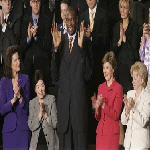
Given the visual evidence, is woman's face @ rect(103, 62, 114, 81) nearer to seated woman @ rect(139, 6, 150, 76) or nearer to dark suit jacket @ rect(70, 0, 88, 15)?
seated woman @ rect(139, 6, 150, 76)

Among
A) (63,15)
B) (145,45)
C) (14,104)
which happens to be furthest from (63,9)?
(14,104)

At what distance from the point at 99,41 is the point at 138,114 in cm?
141

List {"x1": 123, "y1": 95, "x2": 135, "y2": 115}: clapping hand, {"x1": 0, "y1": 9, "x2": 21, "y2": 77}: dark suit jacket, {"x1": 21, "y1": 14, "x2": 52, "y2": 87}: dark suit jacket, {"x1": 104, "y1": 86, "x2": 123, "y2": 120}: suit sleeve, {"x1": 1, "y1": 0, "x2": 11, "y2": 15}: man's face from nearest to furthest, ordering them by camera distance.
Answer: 1. {"x1": 123, "y1": 95, "x2": 135, "y2": 115}: clapping hand
2. {"x1": 104, "y1": 86, "x2": 123, "y2": 120}: suit sleeve
3. {"x1": 21, "y1": 14, "x2": 52, "y2": 87}: dark suit jacket
4. {"x1": 0, "y1": 9, "x2": 21, "y2": 77}: dark suit jacket
5. {"x1": 1, "y1": 0, "x2": 11, "y2": 15}: man's face

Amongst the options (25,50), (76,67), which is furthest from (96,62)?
(25,50)

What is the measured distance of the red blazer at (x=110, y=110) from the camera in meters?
6.72

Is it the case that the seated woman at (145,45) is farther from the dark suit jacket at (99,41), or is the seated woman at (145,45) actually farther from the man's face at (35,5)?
the man's face at (35,5)

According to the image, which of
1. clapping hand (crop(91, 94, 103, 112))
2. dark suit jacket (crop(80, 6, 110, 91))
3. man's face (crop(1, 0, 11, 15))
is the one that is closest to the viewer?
clapping hand (crop(91, 94, 103, 112))

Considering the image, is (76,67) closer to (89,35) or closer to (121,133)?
(89,35)

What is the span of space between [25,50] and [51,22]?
18.1 inches

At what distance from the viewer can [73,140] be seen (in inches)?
270

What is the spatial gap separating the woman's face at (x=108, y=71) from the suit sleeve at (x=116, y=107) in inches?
6.1

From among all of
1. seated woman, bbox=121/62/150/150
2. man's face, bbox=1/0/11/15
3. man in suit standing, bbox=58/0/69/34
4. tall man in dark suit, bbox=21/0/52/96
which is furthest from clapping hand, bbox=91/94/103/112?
man's face, bbox=1/0/11/15

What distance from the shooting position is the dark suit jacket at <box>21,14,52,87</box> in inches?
286

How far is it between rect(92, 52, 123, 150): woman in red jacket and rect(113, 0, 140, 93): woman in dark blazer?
26 cm
